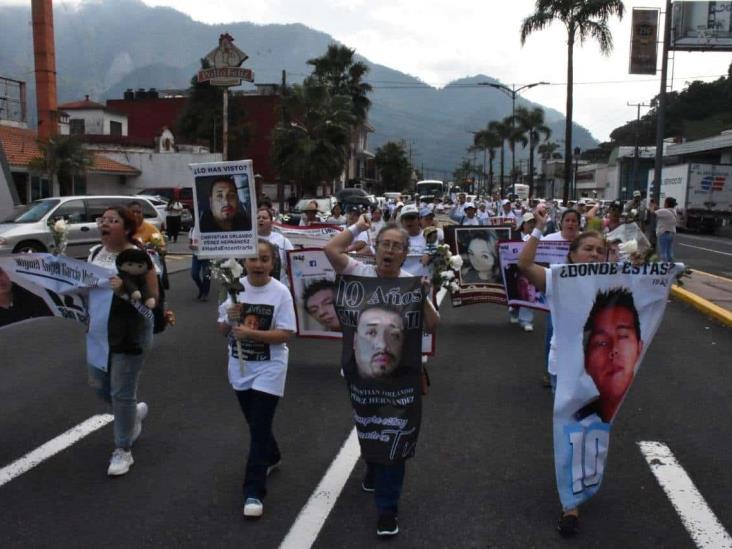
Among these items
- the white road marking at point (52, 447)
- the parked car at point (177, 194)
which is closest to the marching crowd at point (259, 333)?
the white road marking at point (52, 447)

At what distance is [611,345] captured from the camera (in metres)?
4.20

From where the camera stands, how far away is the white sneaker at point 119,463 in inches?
192

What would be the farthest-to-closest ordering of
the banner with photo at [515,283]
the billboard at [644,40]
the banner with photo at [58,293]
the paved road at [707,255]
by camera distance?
the billboard at [644,40]
the paved road at [707,255]
the banner with photo at [515,283]
the banner with photo at [58,293]

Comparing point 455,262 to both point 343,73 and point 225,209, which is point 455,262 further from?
point 343,73

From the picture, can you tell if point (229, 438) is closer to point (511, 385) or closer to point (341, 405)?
point (341, 405)

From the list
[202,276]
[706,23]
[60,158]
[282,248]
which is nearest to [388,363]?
[282,248]

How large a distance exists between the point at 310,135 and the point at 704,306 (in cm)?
3801

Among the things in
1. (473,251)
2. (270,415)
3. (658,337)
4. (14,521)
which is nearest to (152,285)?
(270,415)

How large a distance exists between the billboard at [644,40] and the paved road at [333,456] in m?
17.7

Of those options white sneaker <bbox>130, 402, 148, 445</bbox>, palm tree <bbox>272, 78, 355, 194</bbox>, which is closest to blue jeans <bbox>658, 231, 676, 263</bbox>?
white sneaker <bbox>130, 402, 148, 445</bbox>

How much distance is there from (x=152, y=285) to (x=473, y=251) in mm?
6298

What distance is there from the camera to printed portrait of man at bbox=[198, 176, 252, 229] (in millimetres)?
4762

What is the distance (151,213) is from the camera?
2067 cm

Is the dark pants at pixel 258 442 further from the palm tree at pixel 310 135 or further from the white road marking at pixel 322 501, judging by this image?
the palm tree at pixel 310 135
